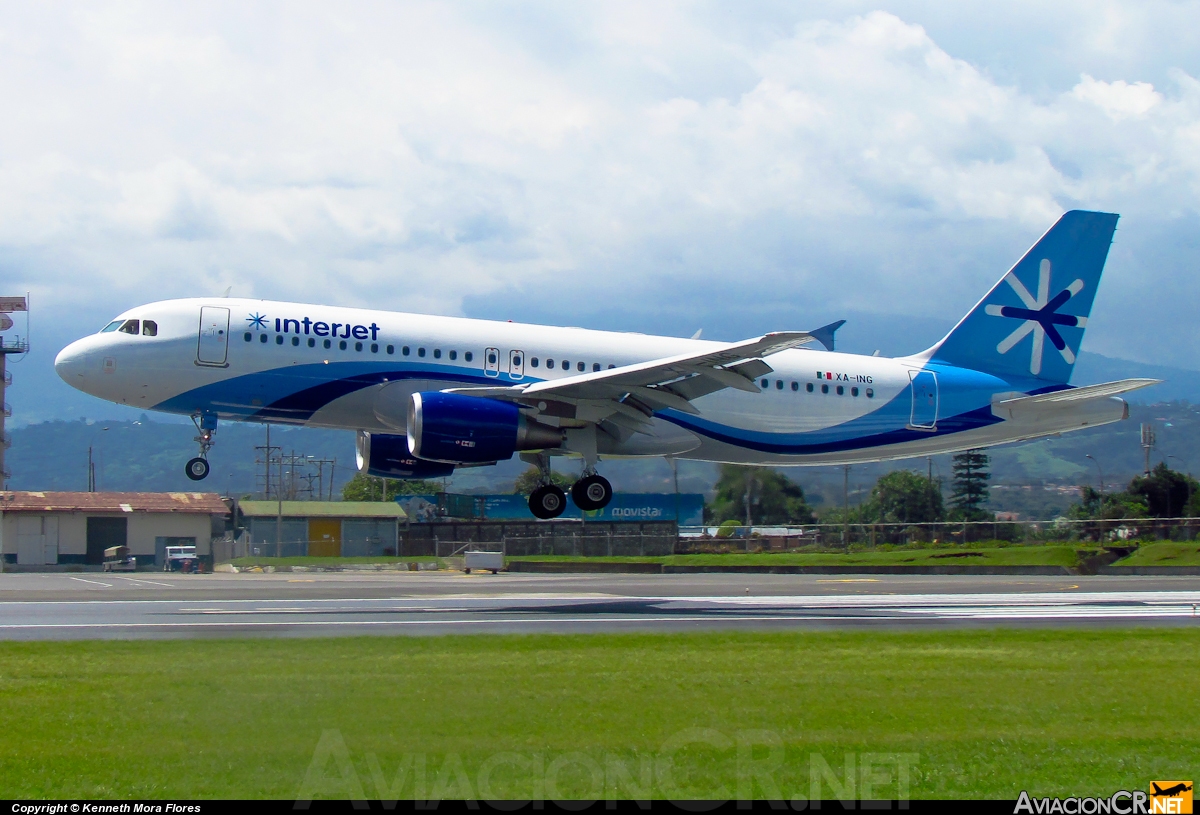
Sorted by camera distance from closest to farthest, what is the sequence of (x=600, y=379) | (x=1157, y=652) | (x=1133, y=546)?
1. (x=1157, y=652)
2. (x=600, y=379)
3. (x=1133, y=546)

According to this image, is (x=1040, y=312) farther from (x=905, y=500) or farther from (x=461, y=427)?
(x=905, y=500)

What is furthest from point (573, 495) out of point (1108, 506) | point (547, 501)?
point (1108, 506)

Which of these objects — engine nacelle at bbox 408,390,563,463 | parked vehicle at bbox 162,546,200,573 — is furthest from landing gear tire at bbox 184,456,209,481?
parked vehicle at bbox 162,546,200,573

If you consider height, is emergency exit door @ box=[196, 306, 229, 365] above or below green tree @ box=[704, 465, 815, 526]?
above

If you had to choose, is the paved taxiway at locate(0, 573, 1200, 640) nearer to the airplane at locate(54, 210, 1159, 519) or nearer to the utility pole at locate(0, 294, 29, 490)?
the airplane at locate(54, 210, 1159, 519)

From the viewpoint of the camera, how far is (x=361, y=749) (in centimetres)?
978

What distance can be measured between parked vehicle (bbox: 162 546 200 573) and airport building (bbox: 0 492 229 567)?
328 inches

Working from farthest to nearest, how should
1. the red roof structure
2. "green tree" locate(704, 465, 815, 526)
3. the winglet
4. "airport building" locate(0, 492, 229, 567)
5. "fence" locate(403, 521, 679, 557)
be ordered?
1. the red roof structure
2. "airport building" locate(0, 492, 229, 567)
3. "fence" locate(403, 521, 679, 557)
4. "green tree" locate(704, 465, 815, 526)
5. the winglet

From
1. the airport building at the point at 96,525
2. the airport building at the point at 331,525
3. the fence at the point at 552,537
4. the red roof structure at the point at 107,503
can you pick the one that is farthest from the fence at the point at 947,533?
the red roof structure at the point at 107,503

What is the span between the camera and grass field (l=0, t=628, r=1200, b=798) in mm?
9320

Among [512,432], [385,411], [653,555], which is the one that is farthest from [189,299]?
[653,555]

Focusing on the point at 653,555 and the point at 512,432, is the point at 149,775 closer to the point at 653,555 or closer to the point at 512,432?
the point at 512,432

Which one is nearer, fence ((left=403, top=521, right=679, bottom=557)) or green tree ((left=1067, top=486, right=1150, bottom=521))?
fence ((left=403, top=521, right=679, bottom=557))

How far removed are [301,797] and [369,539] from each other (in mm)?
75425
